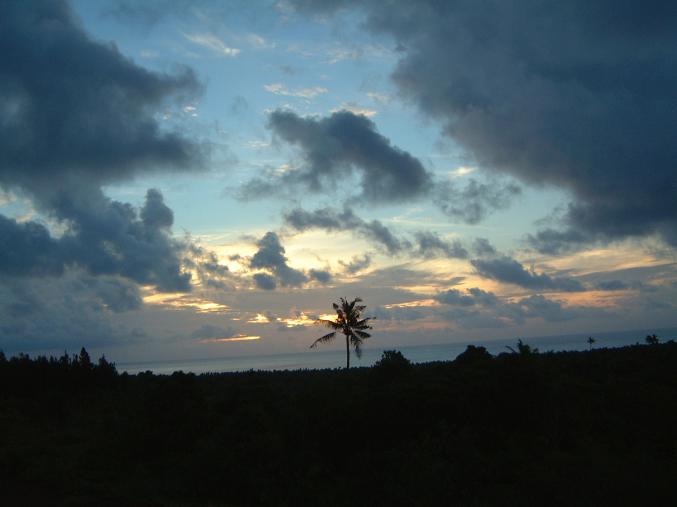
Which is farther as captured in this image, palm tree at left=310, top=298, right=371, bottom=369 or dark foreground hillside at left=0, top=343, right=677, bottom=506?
palm tree at left=310, top=298, right=371, bottom=369

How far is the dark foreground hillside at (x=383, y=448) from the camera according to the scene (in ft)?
38.1

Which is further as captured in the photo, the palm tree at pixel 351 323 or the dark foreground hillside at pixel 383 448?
the palm tree at pixel 351 323

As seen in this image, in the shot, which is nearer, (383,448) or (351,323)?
(383,448)

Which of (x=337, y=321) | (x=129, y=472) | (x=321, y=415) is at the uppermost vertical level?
(x=337, y=321)

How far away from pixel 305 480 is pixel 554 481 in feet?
17.9

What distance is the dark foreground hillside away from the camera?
11609 millimetres

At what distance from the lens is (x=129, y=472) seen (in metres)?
16.1

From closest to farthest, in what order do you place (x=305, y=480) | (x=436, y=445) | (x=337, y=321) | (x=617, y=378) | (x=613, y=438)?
(x=305, y=480), (x=436, y=445), (x=613, y=438), (x=617, y=378), (x=337, y=321)

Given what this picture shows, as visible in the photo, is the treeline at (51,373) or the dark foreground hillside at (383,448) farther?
the treeline at (51,373)

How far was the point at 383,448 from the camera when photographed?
1505 cm

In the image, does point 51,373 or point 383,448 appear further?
point 51,373

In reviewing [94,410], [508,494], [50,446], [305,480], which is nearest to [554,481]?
[508,494]

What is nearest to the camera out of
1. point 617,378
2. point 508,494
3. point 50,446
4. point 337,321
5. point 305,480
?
point 508,494

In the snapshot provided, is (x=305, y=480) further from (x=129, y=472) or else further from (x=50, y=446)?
(x=50, y=446)
